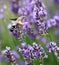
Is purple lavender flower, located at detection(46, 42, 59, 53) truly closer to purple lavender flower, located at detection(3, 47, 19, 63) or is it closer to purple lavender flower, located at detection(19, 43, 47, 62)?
purple lavender flower, located at detection(19, 43, 47, 62)

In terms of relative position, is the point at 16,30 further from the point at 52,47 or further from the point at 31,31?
the point at 52,47

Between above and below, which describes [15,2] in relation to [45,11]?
above

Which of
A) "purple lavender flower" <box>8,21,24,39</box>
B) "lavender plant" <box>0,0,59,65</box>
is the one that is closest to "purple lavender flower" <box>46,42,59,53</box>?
"lavender plant" <box>0,0,59,65</box>

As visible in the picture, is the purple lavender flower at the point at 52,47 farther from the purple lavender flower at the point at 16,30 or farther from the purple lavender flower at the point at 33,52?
the purple lavender flower at the point at 16,30

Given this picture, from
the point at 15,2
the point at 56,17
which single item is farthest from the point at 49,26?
the point at 15,2

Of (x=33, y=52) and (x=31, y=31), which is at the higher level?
(x=31, y=31)

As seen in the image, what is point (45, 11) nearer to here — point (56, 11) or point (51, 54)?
point (56, 11)

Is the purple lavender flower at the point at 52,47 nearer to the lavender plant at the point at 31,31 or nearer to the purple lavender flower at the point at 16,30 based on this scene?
the lavender plant at the point at 31,31

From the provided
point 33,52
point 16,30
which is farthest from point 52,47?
point 16,30

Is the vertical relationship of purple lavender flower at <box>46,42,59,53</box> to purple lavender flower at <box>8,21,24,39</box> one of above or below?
below

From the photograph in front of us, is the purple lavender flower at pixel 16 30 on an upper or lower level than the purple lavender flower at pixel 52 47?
upper

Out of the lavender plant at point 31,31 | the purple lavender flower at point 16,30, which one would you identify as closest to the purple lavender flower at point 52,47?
the lavender plant at point 31,31
